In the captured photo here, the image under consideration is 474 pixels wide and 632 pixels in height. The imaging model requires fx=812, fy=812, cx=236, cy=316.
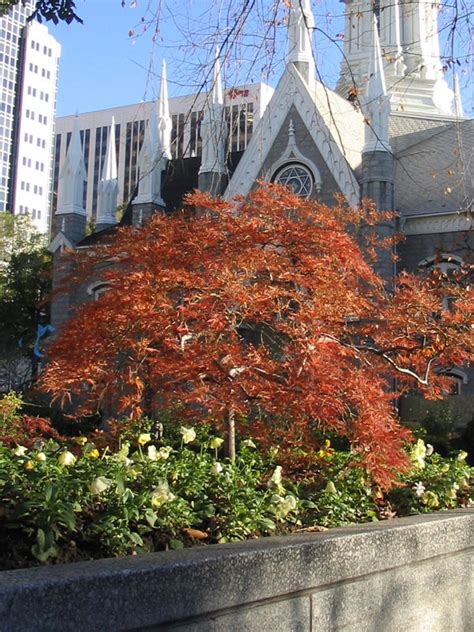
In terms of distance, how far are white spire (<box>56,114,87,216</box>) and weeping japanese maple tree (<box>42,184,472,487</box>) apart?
2895 centimetres

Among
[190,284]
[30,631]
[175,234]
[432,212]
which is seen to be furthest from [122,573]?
[432,212]

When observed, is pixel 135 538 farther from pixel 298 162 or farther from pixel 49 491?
pixel 298 162

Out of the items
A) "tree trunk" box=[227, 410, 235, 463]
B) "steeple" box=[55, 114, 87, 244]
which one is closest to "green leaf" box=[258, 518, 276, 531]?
"tree trunk" box=[227, 410, 235, 463]

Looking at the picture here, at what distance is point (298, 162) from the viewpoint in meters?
33.4

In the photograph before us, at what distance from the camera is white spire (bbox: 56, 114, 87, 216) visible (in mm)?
40500

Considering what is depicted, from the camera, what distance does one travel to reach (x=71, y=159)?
40.4 m

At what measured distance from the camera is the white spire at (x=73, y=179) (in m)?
40.5

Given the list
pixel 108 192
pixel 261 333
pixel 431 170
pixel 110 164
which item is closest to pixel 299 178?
pixel 431 170

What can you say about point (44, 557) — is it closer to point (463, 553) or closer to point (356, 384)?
point (463, 553)

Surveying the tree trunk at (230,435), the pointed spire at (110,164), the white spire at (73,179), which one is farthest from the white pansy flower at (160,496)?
the pointed spire at (110,164)

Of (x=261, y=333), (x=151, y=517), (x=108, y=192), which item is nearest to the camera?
(x=151, y=517)

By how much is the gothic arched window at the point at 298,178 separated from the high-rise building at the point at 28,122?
3190 inches

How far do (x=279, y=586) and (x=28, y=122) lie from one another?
4588 inches

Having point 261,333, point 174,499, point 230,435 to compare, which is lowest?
point 174,499
